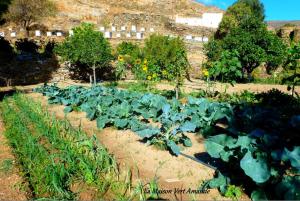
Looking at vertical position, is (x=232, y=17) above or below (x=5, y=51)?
above

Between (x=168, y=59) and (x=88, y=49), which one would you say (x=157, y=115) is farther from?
(x=88, y=49)

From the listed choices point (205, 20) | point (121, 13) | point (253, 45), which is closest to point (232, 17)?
point (205, 20)

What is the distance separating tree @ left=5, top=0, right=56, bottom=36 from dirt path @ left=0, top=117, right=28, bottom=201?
2559 cm

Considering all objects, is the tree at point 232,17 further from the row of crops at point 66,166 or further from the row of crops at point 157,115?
the row of crops at point 66,166

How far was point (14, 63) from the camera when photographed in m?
21.5

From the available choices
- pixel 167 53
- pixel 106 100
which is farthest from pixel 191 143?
pixel 167 53

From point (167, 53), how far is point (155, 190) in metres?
14.8

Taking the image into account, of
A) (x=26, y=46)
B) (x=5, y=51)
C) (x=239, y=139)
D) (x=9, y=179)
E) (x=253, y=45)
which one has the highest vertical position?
(x=253, y=45)

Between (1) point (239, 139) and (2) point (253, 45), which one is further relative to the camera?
(2) point (253, 45)

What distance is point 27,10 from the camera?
29578mm

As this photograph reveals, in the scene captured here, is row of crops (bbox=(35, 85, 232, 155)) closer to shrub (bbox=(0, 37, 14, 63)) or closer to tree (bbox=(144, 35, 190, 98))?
tree (bbox=(144, 35, 190, 98))

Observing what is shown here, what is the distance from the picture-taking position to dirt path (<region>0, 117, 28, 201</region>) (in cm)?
417

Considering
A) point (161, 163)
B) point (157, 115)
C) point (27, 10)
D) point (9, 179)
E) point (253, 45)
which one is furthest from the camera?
point (27, 10)

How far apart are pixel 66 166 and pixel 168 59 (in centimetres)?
1175
